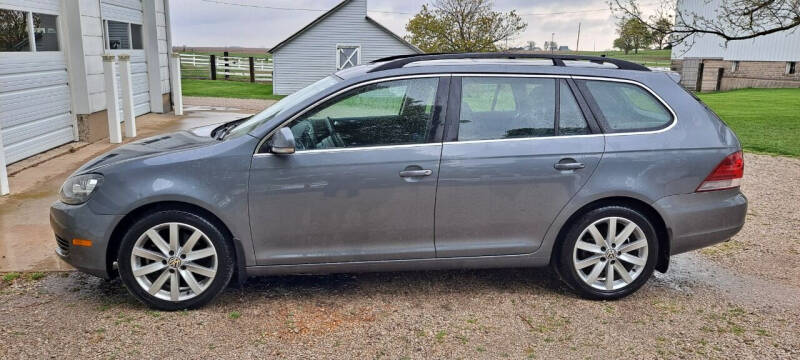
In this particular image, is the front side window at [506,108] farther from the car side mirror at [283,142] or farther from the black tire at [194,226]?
the black tire at [194,226]

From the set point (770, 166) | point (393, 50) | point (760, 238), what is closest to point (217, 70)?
point (393, 50)

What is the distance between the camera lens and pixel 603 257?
4277 millimetres

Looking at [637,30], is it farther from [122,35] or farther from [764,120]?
[122,35]

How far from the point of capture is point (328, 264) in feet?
13.5

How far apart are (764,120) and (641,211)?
13.8 metres

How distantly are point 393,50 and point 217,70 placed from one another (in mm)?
9794

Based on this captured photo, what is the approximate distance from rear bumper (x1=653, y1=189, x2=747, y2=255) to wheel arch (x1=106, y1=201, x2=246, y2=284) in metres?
2.77

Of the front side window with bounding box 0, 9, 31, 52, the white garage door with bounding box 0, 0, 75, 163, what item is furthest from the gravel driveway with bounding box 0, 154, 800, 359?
the front side window with bounding box 0, 9, 31, 52

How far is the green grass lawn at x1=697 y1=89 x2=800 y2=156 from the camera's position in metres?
11.7

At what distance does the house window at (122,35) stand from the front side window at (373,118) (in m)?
9.26

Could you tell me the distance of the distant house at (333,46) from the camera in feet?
106

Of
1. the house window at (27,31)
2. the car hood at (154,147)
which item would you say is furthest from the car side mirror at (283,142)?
the house window at (27,31)

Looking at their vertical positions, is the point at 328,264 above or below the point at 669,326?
above

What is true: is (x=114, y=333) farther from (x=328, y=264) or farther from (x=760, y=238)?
(x=760, y=238)
